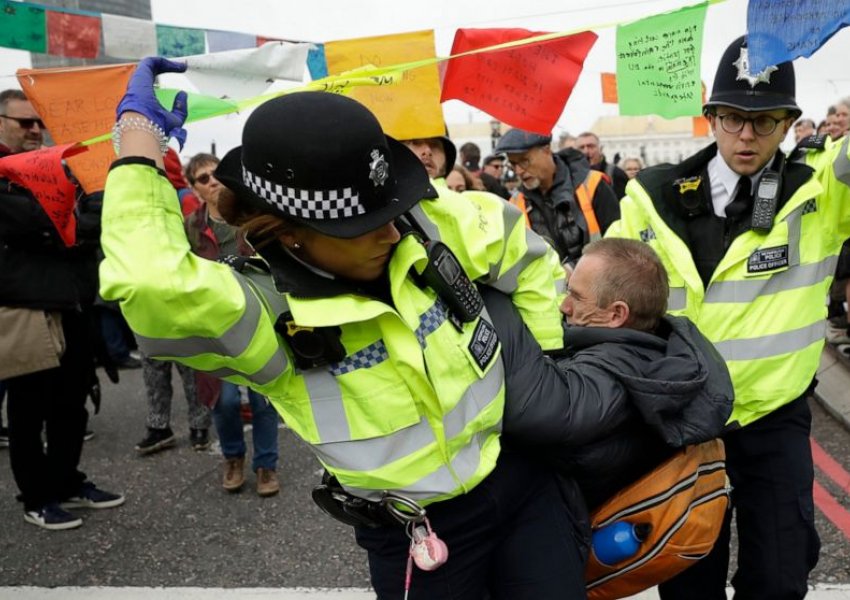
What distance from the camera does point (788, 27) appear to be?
6.95ft

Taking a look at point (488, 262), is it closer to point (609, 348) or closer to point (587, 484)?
point (609, 348)

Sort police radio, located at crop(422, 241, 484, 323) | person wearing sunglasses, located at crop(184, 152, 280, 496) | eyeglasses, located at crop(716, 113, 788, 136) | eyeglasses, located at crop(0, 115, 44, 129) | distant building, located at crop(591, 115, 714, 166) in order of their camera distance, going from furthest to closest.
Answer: distant building, located at crop(591, 115, 714, 166) → person wearing sunglasses, located at crop(184, 152, 280, 496) → eyeglasses, located at crop(0, 115, 44, 129) → eyeglasses, located at crop(716, 113, 788, 136) → police radio, located at crop(422, 241, 484, 323)

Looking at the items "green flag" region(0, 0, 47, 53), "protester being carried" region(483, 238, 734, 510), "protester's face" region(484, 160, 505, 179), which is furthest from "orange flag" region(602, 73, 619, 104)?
"protester being carried" region(483, 238, 734, 510)

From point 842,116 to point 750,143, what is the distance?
5.69 metres

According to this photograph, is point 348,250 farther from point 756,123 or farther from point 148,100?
point 756,123

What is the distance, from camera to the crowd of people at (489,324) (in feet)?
4.96

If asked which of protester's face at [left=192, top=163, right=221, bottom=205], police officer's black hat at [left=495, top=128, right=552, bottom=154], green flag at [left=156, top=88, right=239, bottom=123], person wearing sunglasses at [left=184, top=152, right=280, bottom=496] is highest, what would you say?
green flag at [left=156, top=88, right=239, bottom=123]

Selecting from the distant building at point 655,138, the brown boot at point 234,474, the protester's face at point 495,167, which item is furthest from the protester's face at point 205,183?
the distant building at point 655,138

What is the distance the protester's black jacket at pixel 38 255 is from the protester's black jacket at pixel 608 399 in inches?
109

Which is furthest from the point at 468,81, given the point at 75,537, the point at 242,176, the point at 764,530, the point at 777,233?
the point at 75,537

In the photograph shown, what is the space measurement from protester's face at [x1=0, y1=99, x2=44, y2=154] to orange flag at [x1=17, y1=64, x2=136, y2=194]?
145 centimetres

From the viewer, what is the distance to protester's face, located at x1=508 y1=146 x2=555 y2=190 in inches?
180

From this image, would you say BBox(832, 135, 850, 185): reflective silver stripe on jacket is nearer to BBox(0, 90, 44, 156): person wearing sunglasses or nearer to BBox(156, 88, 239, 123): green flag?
BBox(156, 88, 239, 123): green flag

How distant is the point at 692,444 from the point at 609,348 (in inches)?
11.9
